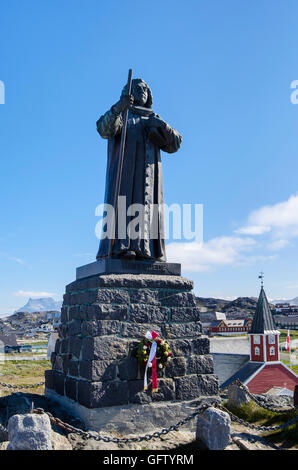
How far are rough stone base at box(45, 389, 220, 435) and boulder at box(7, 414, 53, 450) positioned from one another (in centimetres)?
120

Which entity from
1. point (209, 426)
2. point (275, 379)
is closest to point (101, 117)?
point (209, 426)

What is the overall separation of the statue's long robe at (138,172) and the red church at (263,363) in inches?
1111

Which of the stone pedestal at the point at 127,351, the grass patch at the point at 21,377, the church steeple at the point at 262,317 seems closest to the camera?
the stone pedestal at the point at 127,351

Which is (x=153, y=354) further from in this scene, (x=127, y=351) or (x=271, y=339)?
(x=271, y=339)

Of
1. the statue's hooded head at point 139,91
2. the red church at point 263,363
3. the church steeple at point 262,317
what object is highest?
the statue's hooded head at point 139,91

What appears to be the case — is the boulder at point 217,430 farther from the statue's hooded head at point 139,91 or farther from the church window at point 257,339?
the church window at point 257,339

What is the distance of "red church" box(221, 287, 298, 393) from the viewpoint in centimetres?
3259

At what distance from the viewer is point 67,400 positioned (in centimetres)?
605

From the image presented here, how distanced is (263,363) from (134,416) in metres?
30.5

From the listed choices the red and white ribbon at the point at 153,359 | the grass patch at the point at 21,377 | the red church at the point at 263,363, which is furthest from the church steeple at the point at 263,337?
the red and white ribbon at the point at 153,359

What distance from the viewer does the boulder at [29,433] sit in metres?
4.05
